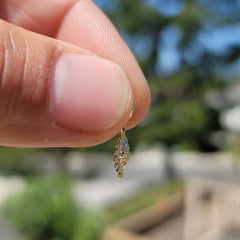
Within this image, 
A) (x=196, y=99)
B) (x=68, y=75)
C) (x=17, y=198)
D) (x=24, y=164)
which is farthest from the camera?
(x=196, y=99)

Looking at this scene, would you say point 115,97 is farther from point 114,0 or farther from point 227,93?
point 227,93

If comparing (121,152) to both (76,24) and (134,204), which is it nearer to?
(76,24)

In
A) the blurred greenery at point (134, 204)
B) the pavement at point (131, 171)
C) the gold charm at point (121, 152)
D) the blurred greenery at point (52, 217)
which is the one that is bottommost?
the pavement at point (131, 171)

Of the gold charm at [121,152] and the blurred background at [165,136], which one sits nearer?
the gold charm at [121,152]

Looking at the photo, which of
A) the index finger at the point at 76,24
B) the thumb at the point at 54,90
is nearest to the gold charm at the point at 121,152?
the thumb at the point at 54,90

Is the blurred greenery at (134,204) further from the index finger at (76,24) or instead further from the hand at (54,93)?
the hand at (54,93)

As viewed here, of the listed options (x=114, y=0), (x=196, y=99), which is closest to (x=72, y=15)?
(x=114, y=0)

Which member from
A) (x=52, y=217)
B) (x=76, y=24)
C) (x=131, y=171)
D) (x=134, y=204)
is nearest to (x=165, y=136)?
(x=131, y=171)

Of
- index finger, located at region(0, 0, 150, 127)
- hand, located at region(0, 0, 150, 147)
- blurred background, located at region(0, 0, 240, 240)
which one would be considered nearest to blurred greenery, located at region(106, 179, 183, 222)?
blurred background, located at region(0, 0, 240, 240)
